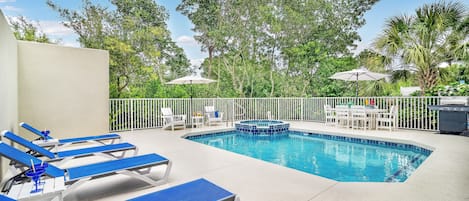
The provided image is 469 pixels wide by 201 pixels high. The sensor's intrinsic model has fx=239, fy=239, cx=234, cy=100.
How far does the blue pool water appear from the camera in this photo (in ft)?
14.9

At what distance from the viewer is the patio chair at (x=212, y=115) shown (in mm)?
10367

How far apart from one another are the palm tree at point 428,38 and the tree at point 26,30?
14182 mm

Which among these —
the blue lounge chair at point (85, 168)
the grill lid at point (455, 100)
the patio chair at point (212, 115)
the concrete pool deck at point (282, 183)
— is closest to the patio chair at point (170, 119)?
the patio chair at point (212, 115)

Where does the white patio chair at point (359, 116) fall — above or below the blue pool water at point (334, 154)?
above

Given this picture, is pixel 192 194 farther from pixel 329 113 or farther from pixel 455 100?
pixel 329 113

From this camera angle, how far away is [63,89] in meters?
6.46

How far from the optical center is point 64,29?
11492 mm

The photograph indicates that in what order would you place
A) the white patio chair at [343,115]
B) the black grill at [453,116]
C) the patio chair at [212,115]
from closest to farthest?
the black grill at [453,116] → the white patio chair at [343,115] → the patio chair at [212,115]

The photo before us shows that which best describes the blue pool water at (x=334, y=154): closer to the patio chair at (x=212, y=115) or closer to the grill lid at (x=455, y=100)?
the patio chair at (x=212, y=115)

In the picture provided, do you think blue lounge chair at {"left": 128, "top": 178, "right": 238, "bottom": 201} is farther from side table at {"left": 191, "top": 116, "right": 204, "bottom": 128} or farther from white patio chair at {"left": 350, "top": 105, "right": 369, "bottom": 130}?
white patio chair at {"left": 350, "top": 105, "right": 369, "bottom": 130}

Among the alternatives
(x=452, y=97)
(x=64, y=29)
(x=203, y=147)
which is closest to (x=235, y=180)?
(x=203, y=147)

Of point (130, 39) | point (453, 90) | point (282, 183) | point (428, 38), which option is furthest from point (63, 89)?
point (428, 38)

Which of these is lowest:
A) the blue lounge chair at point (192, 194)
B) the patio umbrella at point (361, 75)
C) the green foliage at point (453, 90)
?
the blue lounge chair at point (192, 194)

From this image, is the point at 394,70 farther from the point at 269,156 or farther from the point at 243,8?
the point at 243,8
